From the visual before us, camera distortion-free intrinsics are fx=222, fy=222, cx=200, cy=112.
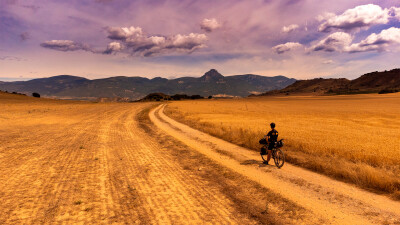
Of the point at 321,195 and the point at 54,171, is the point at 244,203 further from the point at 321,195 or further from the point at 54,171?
the point at 54,171

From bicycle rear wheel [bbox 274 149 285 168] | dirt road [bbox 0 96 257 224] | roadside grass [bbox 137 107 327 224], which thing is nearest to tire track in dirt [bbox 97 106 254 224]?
dirt road [bbox 0 96 257 224]

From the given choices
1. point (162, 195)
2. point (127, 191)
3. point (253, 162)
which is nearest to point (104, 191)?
point (127, 191)

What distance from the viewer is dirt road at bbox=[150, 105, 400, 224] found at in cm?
673

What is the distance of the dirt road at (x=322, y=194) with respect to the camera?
673 cm

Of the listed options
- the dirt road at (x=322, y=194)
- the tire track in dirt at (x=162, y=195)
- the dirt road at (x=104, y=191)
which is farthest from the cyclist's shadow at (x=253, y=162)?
the tire track in dirt at (x=162, y=195)

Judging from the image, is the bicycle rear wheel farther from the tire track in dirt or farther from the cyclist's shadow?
the tire track in dirt

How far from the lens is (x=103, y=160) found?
1259 cm

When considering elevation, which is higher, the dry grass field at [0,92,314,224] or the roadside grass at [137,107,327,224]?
the dry grass field at [0,92,314,224]

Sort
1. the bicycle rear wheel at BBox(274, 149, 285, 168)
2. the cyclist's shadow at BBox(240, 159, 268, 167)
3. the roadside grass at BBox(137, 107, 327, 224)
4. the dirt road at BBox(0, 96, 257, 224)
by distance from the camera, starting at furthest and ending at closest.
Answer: the cyclist's shadow at BBox(240, 159, 268, 167) → the bicycle rear wheel at BBox(274, 149, 285, 168) → the roadside grass at BBox(137, 107, 327, 224) → the dirt road at BBox(0, 96, 257, 224)

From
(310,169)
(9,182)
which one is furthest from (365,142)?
(9,182)

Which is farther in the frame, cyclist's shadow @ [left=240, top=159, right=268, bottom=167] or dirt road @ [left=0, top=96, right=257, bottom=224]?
cyclist's shadow @ [left=240, top=159, right=268, bottom=167]

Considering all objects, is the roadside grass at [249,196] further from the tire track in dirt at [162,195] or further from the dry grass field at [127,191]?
the tire track in dirt at [162,195]

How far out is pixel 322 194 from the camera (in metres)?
8.29

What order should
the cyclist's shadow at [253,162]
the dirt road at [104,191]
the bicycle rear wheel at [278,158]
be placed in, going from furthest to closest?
the cyclist's shadow at [253,162]
the bicycle rear wheel at [278,158]
the dirt road at [104,191]
